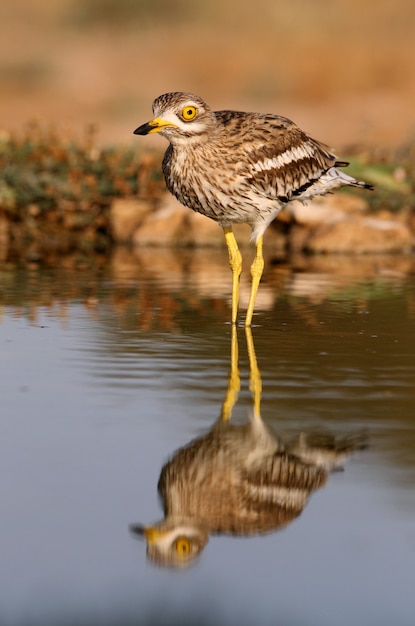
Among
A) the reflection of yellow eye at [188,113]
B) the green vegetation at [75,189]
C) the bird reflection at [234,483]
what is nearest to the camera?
the bird reflection at [234,483]

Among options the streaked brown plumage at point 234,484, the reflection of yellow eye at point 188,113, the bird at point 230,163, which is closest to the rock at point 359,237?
the bird at point 230,163

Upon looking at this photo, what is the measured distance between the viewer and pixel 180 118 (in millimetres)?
10734

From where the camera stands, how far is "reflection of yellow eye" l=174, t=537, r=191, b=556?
16.8 feet

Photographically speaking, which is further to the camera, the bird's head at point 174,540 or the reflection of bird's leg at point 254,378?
the reflection of bird's leg at point 254,378

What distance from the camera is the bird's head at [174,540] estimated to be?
507 centimetres

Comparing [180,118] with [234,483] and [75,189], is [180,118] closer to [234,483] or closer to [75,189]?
[234,483]

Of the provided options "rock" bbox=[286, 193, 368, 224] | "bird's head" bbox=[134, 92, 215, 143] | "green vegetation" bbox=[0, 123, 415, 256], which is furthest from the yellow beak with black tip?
"green vegetation" bbox=[0, 123, 415, 256]

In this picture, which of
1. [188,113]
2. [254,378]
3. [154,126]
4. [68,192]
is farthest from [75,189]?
[254,378]

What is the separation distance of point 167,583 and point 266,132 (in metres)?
7.57

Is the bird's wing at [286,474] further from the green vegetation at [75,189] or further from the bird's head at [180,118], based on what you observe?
the green vegetation at [75,189]

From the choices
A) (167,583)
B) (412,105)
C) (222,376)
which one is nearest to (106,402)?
(222,376)

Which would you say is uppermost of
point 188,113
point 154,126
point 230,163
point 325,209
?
point 188,113

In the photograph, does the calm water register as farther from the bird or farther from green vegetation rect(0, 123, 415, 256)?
green vegetation rect(0, 123, 415, 256)

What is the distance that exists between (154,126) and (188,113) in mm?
452
